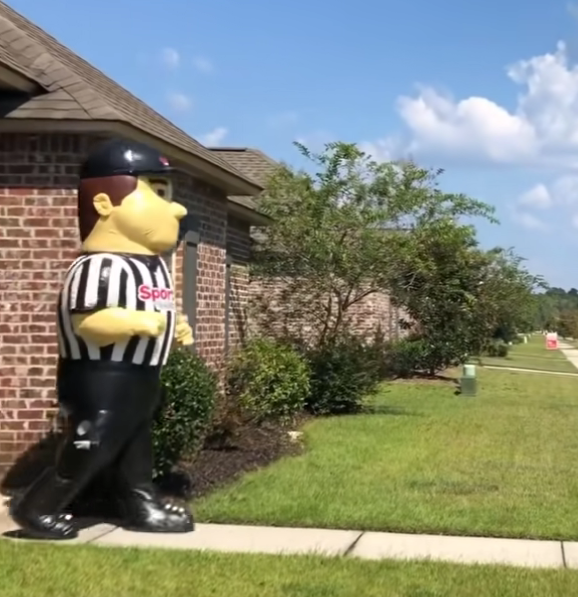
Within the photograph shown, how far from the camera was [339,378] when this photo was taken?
17.5 meters

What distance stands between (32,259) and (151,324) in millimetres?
2678

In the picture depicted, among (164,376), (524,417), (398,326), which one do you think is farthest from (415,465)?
(398,326)

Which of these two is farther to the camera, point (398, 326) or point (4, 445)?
point (398, 326)

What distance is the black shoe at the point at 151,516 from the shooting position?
26.6 feet

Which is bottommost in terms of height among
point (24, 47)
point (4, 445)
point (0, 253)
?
point (4, 445)

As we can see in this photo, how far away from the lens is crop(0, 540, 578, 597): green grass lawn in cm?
642

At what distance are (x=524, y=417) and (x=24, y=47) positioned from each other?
36.2 feet

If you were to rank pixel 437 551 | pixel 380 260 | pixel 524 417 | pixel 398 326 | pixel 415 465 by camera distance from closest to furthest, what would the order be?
1. pixel 437 551
2. pixel 415 465
3. pixel 380 260
4. pixel 524 417
5. pixel 398 326

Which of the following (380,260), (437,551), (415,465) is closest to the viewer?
(437,551)

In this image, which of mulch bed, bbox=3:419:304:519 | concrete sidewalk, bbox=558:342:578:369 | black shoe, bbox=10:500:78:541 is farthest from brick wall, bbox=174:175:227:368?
concrete sidewalk, bbox=558:342:578:369

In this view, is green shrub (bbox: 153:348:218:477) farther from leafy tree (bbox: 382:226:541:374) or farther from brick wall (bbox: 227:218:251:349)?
leafy tree (bbox: 382:226:541:374)

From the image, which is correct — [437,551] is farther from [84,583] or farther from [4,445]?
[4,445]

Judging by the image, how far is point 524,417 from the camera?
60.0 ft

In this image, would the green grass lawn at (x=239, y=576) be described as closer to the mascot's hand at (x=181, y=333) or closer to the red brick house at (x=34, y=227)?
the mascot's hand at (x=181, y=333)
